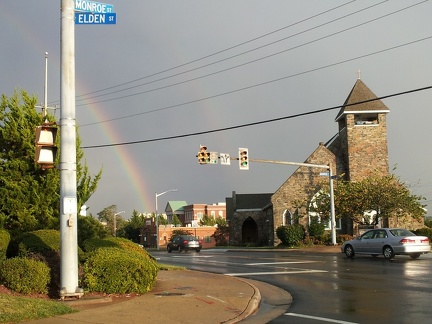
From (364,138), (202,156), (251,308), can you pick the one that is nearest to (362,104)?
(364,138)

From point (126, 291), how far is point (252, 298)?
10.1ft

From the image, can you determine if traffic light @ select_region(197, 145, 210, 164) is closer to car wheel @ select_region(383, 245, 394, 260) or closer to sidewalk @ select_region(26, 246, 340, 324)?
car wheel @ select_region(383, 245, 394, 260)

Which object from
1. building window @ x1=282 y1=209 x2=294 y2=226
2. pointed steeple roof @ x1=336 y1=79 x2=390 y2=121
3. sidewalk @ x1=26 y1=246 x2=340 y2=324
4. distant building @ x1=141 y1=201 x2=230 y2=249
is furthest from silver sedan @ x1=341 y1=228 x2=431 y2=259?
distant building @ x1=141 y1=201 x2=230 y2=249

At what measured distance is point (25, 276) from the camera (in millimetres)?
12195

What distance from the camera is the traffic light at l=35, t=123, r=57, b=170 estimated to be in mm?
11977

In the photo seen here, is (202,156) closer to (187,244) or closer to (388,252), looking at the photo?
(388,252)

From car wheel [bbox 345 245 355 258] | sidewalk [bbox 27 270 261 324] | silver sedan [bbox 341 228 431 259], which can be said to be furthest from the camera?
car wheel [bbox 345 245 355 258]

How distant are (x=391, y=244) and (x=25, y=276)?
60.7ft

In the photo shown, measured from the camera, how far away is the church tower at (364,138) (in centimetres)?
4950

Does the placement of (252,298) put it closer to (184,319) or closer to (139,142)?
(184,319)

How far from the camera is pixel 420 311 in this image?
10.5 m

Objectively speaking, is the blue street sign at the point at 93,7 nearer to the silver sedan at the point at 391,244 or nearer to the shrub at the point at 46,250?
the shrub at the point at 46,250

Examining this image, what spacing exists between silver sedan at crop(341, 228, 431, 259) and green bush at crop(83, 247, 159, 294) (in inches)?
625

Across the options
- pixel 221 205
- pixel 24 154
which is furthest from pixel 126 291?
pixel 221 205
